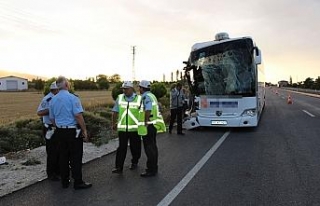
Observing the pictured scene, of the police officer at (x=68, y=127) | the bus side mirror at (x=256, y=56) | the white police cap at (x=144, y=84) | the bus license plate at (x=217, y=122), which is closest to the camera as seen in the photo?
the police officer at (x=68, y=127)

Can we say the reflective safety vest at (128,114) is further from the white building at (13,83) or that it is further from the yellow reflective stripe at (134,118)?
the white building at (13,83)

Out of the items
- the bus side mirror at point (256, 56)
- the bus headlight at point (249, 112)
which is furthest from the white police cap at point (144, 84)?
the bus side mirror at point (256, 56)

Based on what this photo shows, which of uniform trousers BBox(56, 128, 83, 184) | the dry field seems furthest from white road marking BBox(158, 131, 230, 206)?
the dry field

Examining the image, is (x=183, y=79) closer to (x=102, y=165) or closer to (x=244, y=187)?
(x=102, y=165)

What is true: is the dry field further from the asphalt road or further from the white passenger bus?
the asphalt road

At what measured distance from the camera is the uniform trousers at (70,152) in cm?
652

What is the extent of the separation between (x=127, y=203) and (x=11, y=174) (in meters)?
3.15

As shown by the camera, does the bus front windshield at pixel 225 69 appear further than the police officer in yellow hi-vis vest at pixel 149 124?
Yes

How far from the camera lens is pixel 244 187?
631 centimetres

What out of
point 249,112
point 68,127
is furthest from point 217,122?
point 68,127

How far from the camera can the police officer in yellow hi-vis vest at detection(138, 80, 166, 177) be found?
24.3ft

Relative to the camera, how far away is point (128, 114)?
745 cm

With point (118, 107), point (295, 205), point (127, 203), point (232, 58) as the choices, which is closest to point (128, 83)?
point (118, 107)

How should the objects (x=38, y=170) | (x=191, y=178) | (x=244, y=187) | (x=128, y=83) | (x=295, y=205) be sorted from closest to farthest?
1. (x=295, y=205)
2. (x=244, y=187)
3. (x=191, y=178)
4. (x=128, y=83)
5. (x=38, y=170)
